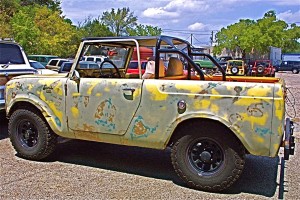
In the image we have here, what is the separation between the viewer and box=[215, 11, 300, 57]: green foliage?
55219 mm

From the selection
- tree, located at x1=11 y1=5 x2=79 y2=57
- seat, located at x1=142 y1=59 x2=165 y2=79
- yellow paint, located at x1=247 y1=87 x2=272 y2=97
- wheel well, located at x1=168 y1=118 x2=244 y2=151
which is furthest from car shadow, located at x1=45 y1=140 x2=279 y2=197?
tree, located at x1=11 y1=5 x2=79 y2=57

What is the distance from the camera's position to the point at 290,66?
45.2m

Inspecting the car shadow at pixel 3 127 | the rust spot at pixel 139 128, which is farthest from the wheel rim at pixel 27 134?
the rust spot at pixel 139 128

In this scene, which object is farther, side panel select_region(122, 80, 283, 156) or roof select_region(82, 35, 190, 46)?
roof select_region(82, 35, 190, 46)

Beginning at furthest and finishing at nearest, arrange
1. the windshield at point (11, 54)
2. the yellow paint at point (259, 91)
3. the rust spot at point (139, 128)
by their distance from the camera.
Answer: the windshield at point (11, 54)
the rust spot at point (139, 128)
the yellow paint at point (259, 91)

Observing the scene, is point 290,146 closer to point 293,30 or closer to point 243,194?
point 243,194

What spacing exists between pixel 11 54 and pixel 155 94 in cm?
502

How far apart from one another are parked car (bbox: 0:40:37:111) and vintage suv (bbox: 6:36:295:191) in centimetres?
153

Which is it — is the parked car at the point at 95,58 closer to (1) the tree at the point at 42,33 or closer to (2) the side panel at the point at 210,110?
Result: (2) the side panel at the point at 210,110

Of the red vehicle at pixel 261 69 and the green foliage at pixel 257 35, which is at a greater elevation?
the green foliage at pixel 257 35

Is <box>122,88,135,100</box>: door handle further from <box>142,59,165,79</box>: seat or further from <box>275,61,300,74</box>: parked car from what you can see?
<box>275,61,300,74</box>: parked car

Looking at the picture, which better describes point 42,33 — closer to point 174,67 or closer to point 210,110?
point 174,67

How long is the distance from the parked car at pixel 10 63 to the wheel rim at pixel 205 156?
14.0ft

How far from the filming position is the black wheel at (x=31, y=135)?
5.69 meters
